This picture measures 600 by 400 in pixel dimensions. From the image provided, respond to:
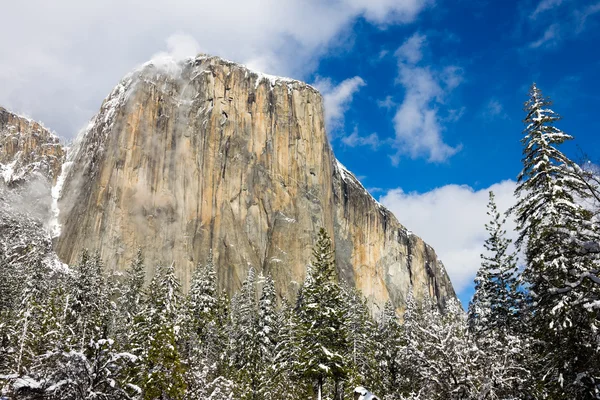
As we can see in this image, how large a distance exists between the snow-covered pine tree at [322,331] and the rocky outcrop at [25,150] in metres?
106

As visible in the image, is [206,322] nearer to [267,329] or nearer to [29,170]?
[267,329]

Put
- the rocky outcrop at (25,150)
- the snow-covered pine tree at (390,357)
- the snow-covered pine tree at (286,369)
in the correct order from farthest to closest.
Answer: the rocky outcrop at (25,150), the snow-covered pine tree at (390,357), the snow-covered pine tree at (286,369)

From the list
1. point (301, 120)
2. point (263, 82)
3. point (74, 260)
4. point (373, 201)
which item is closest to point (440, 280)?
point (373, 201)

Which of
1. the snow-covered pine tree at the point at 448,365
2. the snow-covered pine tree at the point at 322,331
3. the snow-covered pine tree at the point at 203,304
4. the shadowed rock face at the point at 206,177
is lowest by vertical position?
the snow-covered pine tree at the point at 448,365

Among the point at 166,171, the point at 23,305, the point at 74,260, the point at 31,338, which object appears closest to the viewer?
the point at 31,338

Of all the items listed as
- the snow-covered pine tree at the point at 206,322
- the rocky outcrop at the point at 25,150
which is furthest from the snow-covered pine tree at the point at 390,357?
the rocky outcrop at the point at 25,150

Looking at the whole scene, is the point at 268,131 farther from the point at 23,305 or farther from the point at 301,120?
the point at 23,305

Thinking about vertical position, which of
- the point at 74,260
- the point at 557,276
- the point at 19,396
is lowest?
the point at 19,396

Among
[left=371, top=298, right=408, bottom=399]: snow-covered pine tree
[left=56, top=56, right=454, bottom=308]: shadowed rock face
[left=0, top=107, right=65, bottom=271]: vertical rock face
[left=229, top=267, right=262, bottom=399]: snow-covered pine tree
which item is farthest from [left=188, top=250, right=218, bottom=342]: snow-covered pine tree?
[left=0, top=107, right=65, bottom=271]: vertical rock face

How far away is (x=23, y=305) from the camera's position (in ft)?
107

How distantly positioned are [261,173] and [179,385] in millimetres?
83862

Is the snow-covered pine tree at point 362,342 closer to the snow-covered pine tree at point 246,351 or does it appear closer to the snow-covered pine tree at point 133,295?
the snow-covered pine tree at point 246,351

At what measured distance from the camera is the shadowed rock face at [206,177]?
92.4 m

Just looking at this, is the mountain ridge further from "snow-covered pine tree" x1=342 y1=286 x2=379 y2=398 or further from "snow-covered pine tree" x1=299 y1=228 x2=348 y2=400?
"snow-covered pine tree" x1=299 y1=228 x2=348 y2=400
